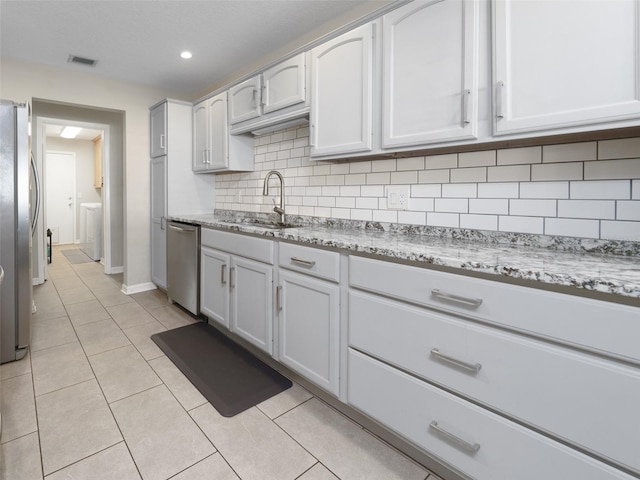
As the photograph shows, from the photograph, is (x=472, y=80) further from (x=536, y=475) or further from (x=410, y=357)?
(x=536, y=475)

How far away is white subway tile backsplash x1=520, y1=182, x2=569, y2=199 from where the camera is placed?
147 cm

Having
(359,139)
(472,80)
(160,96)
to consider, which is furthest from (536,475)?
(160,96)

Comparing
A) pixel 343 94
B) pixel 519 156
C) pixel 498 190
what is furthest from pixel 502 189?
pixel 343 94

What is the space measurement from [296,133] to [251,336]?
159 centimetres

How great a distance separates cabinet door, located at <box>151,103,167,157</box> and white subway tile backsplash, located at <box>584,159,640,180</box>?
3519 mm

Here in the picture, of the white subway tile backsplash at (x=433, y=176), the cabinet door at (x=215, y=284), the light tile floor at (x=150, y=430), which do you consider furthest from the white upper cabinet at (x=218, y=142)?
the white subway tile backsplash at (x=433, y=176)

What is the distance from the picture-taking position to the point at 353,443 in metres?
1.57

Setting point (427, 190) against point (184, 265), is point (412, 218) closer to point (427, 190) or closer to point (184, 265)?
point (427, 190)

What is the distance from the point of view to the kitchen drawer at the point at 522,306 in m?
0.87

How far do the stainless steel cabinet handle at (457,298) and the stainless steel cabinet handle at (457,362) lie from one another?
0.20 meters

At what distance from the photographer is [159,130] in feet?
12.1

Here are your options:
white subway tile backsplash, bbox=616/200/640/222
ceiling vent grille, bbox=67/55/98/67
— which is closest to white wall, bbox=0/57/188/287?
ceiling vent grille, bbox=67/55/98/67

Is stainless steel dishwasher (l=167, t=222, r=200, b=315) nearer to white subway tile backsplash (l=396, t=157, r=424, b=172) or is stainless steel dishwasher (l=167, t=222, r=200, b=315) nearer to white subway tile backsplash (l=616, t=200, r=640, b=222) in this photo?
white subway tile backsplash (l=396, t=157, r=424, b=172)

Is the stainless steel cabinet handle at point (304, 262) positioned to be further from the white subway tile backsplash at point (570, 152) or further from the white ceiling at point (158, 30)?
the white ceiling at point (158, 30)
